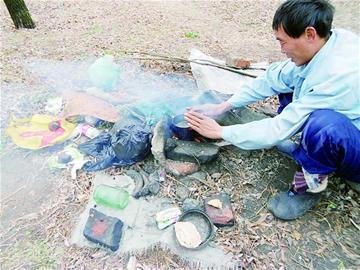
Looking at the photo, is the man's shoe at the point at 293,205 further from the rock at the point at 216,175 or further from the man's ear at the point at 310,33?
the man's ear at the point at 310,33

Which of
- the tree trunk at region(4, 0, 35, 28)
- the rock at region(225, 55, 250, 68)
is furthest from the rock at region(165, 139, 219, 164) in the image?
the tree trunk at region(4, 0, 35, 28)

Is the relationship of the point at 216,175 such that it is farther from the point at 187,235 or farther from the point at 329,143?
the point at 329,143

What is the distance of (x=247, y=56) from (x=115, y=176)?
2.91 metres

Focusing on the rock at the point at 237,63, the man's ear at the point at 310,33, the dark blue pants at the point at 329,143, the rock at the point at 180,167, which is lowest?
the rock at the point at 180,167

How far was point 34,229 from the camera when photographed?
2508 millimetres

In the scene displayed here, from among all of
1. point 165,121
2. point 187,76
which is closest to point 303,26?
point 165,121

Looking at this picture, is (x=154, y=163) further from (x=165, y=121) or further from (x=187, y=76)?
(x=187, y=76)

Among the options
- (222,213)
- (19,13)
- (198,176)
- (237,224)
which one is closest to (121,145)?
(198,176)

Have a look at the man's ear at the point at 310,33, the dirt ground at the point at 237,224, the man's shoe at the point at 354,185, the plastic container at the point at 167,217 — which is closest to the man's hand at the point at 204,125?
the dirt ground at the point at 237,224

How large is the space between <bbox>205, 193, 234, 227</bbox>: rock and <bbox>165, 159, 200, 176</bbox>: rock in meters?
0.31

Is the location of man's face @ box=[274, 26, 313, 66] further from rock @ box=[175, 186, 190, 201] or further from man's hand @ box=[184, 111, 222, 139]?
rock @ box=[175, 186, 190, 201]

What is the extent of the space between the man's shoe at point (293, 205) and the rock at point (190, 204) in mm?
547

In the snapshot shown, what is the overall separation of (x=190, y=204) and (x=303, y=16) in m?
1.53

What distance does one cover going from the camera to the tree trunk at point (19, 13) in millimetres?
5198
